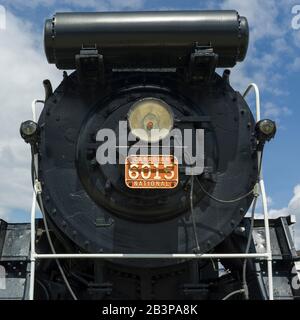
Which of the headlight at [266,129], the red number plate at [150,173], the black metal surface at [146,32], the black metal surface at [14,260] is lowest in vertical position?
the black metal surface at [14,260]

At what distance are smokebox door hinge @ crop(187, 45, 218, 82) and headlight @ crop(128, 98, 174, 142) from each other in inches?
21.4

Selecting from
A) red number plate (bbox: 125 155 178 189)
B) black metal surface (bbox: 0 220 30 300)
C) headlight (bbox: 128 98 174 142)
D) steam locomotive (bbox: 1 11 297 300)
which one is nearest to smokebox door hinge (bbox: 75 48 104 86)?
steam locomotive (bbox: 1 11 297 300)

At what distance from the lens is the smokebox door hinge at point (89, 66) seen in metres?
4.77

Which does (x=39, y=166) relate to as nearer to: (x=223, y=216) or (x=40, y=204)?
(x=40, y=204)

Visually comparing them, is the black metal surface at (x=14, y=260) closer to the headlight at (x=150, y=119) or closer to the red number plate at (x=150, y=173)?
the red number plate at (x=150, y=173)

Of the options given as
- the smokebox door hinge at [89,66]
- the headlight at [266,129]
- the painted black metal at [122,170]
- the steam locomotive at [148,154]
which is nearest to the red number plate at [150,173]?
the steam locomotive at [148,154]

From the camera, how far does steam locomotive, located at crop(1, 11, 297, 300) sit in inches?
184

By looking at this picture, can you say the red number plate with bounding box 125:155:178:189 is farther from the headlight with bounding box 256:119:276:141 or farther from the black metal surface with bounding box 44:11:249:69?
the black metal surface with bounding box 44:11:249:69

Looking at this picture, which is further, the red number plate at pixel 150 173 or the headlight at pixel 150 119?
the headlight at pixel 150 119

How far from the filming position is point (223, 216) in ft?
15.8

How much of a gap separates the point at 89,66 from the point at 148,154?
1067 mm

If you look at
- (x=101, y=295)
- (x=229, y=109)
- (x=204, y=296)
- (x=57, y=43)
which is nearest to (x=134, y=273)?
(x=101, y=295)

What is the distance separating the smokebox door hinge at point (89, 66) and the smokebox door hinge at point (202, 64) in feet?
2.86

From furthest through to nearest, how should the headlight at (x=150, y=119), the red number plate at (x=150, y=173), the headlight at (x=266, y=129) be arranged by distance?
the headlight at (x=266, y=129) < the headlight at (x=150, y=119) < the red number plate at (x=150, y=173)
